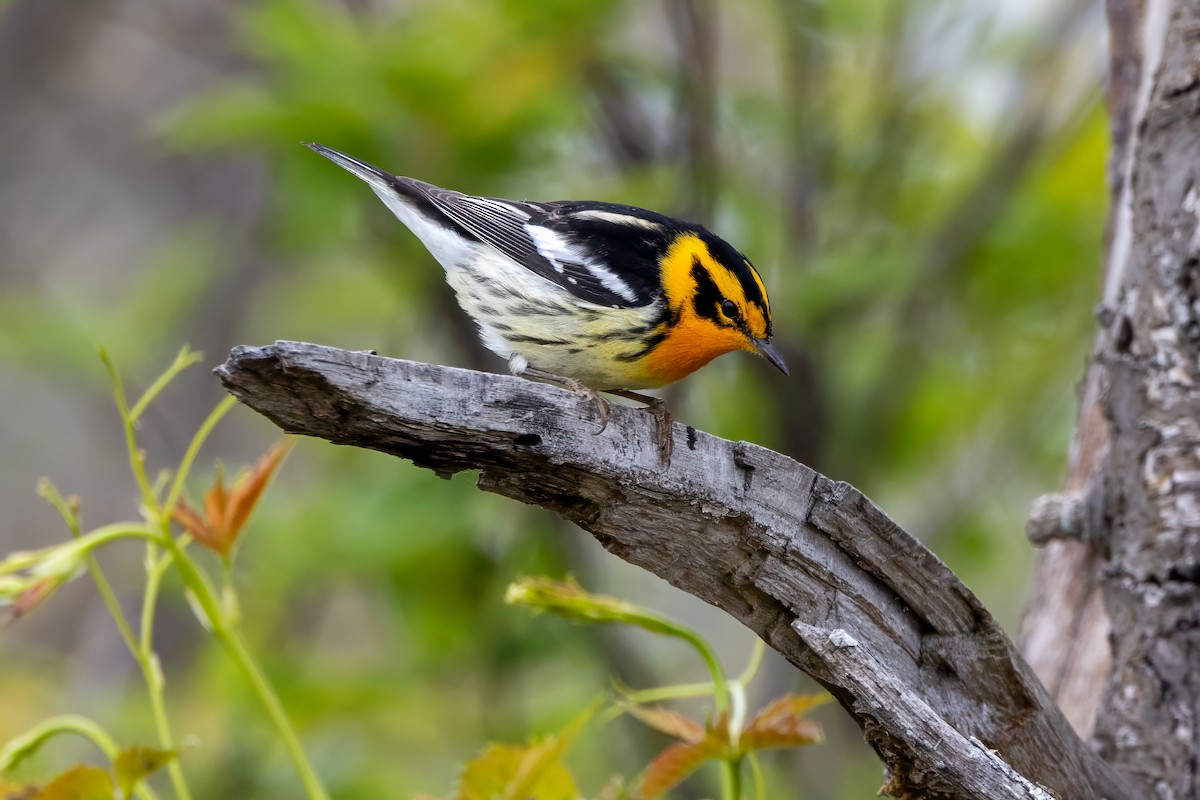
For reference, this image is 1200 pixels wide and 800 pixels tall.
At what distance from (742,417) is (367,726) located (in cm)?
175

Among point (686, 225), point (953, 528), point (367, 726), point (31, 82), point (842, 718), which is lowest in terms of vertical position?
point (367, 726)

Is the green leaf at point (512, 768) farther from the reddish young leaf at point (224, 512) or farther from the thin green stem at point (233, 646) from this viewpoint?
the reddish young leaf at point (224, 512)

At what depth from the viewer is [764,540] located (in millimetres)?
1823

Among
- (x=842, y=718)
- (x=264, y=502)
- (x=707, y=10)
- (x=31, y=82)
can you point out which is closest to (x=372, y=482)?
(x=264, y=502)

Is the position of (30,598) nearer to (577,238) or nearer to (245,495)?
(245,495)

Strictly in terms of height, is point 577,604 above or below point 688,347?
below

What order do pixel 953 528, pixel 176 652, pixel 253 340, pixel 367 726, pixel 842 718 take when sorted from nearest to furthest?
1. pixel 367 726
2. pixel 953 528
3. pixel 842 718
4. pixel 176 652
5. pixel 253 340

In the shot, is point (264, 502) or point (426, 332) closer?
point (264, 502)

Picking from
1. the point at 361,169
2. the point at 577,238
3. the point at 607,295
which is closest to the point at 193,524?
the point at 607,295

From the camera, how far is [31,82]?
24.3 ft

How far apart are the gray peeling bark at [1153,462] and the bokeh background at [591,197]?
111 centimetres

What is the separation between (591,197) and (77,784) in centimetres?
278

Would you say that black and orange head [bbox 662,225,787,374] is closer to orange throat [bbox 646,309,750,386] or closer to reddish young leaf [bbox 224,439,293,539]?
orange throat [bbox 646,309,750,386]

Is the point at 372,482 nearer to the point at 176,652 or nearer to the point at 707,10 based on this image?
the point at 707,10
